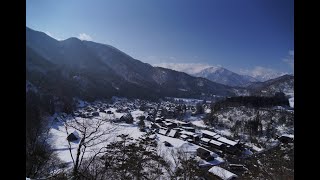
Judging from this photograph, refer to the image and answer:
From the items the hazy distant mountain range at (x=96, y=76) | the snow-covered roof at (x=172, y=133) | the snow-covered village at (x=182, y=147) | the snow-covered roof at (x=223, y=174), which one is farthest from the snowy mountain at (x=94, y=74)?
the snow-covered roof at (x=223, y=174)

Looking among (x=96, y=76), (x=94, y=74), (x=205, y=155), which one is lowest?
(x=205, y=155)

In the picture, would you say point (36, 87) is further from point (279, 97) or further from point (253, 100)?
point (279, 97)

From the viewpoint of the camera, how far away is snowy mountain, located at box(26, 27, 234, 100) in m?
63.9

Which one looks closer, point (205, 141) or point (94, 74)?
point (205, 141)

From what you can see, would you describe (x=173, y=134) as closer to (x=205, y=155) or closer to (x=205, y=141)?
(x=205, y=141)

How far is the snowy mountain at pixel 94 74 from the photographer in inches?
2517

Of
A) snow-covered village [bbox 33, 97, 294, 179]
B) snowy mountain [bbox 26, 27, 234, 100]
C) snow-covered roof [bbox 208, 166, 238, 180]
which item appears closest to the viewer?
snow-covered village [bbox 33, 97, 294, 179]

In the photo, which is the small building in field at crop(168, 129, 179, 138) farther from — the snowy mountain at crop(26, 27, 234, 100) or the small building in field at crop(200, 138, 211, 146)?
the snowy mountain at crop(26, 27, 234, 100)

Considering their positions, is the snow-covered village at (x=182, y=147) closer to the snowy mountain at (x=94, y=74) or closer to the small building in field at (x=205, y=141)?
the small building in field at (x=205, y=141)

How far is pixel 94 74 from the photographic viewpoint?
314 feet

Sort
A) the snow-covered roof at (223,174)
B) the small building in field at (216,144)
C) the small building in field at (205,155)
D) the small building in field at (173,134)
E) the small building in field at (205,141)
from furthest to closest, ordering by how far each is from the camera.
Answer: the small building in field at (173,134), the small building in field at (205,141), the small building in field at (216,144), the small building in field at (205,155), the snow-covered roof at (223,174)

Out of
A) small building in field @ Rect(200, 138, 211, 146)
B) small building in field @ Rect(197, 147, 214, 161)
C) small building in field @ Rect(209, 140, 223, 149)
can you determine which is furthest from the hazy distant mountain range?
small building in field @ Rect(197, 147, 214, 161)

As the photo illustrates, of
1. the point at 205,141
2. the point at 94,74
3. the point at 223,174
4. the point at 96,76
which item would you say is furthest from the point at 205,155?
the point at 94,74

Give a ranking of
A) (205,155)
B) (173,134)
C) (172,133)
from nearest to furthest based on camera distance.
→ 1. (205,155)
2. (173,134)
3. (172,133)
